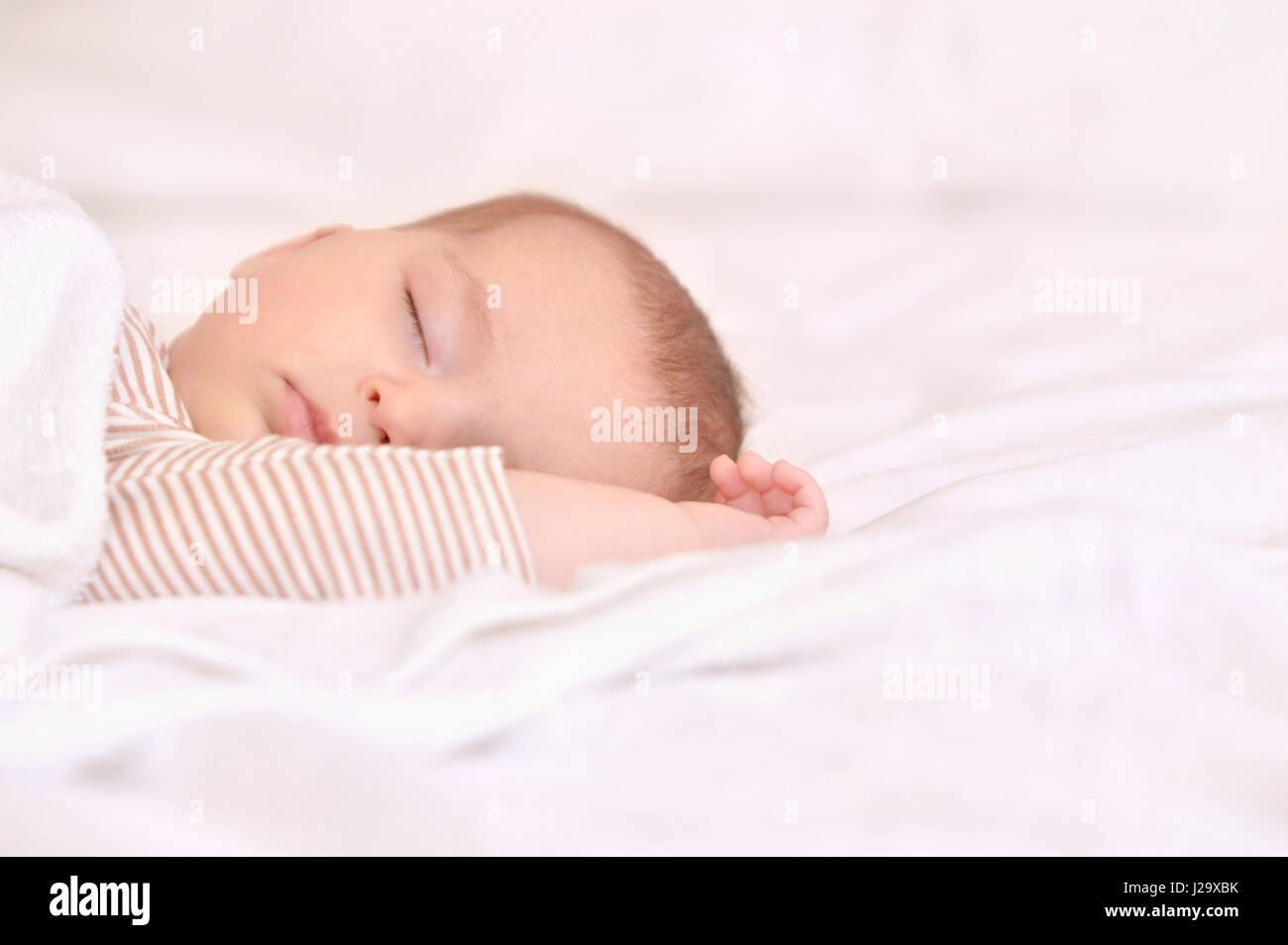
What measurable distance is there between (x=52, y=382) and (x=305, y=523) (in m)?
0.26

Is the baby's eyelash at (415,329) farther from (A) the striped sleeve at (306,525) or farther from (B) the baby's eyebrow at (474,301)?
(A) the striped sleeve at (306,525)

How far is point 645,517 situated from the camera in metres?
1.07

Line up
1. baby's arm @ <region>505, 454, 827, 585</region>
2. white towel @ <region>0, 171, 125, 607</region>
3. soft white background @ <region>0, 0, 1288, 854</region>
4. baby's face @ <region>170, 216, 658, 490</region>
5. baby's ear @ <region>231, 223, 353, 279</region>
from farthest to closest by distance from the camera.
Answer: baby's ear @ <region>231, 223, 353, 279</region>, baby's face @ <region>170, 216, 658, 490</region>, baby's arm @ <region>505, 454, 827, 585</region>, white towel @ <region>0, 171, 125, 607</region>, soft white background @ <region>0, 0, 1288, 854</region>

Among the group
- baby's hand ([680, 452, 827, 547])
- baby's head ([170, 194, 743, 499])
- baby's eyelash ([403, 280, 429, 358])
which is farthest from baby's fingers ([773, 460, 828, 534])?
baby's eyelash ([403, 280, 429, 358])

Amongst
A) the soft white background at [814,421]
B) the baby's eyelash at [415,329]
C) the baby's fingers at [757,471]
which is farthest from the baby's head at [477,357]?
the soft white background at [814,421]

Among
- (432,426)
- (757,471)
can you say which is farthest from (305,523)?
(757,471)

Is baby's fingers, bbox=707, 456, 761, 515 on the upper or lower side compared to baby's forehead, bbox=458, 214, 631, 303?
lower

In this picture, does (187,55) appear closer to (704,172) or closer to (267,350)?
(704,172)

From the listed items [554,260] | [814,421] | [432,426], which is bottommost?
[814,421]

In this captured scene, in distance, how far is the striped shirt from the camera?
96 centimetres

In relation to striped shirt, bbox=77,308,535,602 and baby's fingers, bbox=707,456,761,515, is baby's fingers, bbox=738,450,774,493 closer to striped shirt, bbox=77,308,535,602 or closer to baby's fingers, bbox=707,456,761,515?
baby's fingers, bbox=707,456,761,515

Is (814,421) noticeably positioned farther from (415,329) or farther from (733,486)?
(415,329)

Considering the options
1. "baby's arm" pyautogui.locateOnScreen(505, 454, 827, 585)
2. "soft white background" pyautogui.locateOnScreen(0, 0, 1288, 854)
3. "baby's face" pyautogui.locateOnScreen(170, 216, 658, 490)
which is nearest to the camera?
"soft white background" pyautogui.locateOnScreen(0, 0, 1288, 854)
